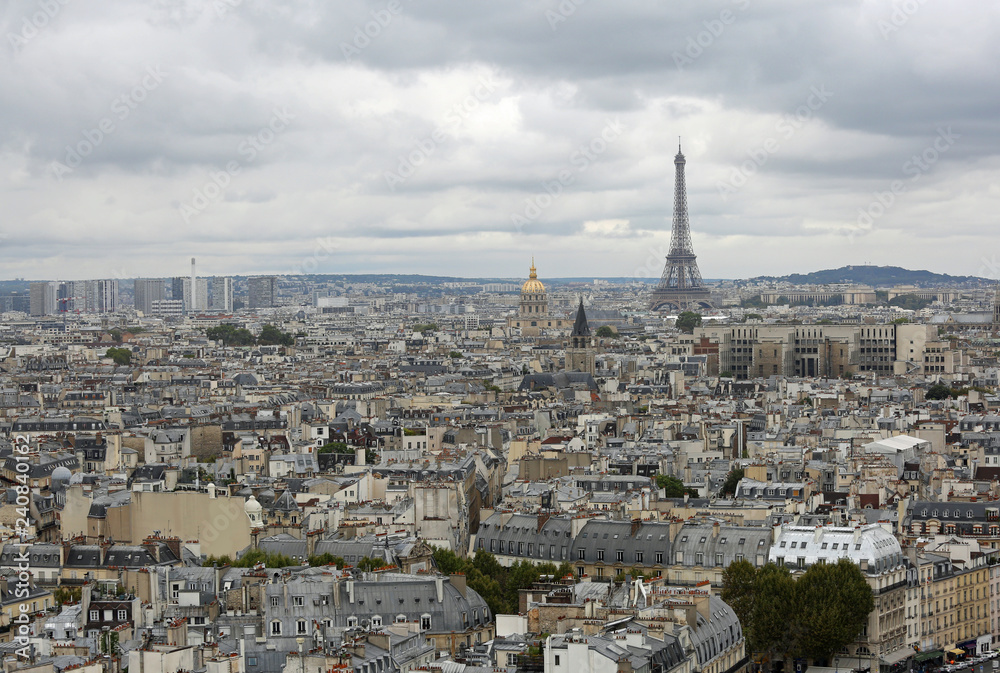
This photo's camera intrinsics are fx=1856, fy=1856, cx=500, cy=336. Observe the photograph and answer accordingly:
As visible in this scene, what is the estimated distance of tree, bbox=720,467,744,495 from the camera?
204ft

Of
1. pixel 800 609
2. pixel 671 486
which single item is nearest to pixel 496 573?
pixel 800 609

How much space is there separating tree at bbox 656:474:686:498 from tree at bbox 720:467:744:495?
55.5 inches

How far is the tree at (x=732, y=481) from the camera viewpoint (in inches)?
2444

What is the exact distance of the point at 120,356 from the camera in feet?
545

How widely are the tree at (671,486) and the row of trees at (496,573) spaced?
12704 mm

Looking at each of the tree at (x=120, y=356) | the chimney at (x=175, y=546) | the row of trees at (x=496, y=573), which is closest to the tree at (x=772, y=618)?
the row of trees at (x=496, y=573)

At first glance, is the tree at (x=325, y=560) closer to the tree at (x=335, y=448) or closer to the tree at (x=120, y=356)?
the tree at (x=335, y=448)

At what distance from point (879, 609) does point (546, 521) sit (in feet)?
34.5

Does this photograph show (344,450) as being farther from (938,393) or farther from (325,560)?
(938,393)

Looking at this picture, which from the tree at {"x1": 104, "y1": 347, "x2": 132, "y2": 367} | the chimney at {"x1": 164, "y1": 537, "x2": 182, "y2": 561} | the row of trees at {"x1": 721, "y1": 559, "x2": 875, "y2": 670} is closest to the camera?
the row of trees at {"x1": 721, "y1": 559, "x2": 875, "y2": 670}

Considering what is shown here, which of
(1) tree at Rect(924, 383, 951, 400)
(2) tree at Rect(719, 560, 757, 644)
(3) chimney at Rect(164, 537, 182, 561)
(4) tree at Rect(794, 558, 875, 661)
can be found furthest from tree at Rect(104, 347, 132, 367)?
(4) tree at Rect(794, 558, 875, 661)

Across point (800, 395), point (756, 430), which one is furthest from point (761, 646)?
point (800, 395)

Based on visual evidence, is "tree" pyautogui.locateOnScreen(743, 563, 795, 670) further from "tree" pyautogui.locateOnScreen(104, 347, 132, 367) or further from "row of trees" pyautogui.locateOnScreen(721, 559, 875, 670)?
"tree" pyautogui.locateOnScreen(104, 347, 132, 367)

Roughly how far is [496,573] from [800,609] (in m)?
8.93
